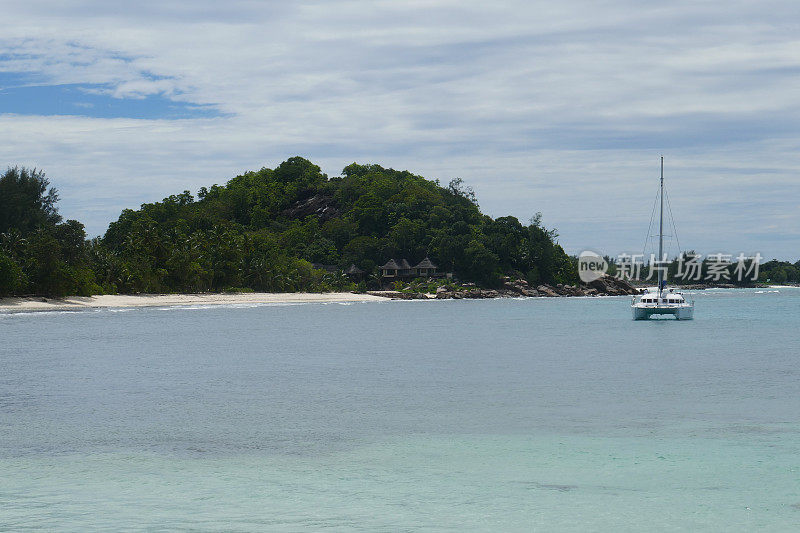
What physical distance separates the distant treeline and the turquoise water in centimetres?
4722

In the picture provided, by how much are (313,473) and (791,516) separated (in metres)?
7.45

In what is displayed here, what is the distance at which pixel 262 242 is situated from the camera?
433ft

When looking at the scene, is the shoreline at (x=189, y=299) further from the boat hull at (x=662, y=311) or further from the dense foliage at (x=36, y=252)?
the boat hull at (x=662, y=311)

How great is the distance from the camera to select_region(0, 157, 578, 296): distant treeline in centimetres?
8250

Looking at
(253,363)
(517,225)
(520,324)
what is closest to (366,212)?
(517,225)

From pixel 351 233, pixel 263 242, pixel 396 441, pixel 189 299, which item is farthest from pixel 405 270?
pixel 396 441

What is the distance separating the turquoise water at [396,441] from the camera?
1158 centimetres

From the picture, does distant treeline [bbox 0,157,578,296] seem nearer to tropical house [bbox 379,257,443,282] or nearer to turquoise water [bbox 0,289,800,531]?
tropical house [bbox 379,257,443,282]

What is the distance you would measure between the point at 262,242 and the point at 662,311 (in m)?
76.3

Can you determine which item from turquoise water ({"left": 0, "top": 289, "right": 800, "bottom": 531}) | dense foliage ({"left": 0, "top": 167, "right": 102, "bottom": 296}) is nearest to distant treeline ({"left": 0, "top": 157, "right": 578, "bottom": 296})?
dense foliage ({"left": 0, "top": 167, "right": 102, "bottom": 296})

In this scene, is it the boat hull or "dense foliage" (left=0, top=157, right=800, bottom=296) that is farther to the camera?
"dense foliage" (left=0, top=157, right=800, bottom=296)

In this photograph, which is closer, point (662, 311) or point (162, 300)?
point (662, 311)

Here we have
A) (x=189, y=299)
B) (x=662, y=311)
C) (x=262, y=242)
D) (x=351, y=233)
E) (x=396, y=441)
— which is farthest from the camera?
(x=351, y=233)

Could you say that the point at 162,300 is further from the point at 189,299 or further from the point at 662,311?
the point at 662,311
